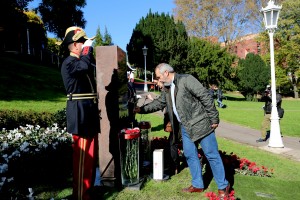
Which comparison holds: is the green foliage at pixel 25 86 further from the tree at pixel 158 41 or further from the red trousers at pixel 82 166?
the tree at pixel 158 41

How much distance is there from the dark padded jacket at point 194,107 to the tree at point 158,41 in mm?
35346

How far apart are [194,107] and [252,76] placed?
39.8 metres

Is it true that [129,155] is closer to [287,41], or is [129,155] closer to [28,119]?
[28,119]

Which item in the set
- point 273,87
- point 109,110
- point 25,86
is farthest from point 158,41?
point 109,110

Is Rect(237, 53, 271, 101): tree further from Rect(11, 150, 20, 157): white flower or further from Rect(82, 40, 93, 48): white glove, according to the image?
Rect(82, 40, 93, 48): white glove

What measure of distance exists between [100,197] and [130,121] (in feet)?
5.10

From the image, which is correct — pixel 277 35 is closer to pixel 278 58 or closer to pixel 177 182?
pixel 278 58

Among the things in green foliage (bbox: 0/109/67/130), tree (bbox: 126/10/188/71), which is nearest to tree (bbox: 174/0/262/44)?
tree (bbox: 126/10/188/71)

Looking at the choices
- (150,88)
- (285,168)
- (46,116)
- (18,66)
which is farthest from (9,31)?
(285,168)

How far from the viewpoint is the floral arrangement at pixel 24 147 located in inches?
175

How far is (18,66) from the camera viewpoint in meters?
24.4

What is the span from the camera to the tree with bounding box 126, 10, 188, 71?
132ft

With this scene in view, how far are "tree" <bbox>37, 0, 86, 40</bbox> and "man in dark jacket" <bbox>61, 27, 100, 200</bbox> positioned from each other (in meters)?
34.1

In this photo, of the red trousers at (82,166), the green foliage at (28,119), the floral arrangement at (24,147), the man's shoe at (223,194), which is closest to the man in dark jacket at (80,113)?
the red trousers at (82,166)
